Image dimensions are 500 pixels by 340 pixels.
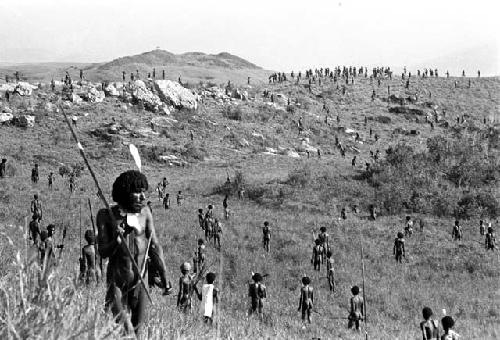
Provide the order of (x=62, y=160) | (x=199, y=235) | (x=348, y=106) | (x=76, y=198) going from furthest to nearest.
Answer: (x=348, y=106), (x=62, y=160), (x=76, y=198), (x=199, y=235)

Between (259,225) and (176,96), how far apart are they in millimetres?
38766

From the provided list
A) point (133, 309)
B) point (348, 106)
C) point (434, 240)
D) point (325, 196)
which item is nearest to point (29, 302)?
point (133, 309)

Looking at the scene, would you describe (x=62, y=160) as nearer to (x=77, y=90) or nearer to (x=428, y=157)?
(x=77, y=90)

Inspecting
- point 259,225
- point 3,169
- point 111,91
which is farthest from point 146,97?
point 259,225

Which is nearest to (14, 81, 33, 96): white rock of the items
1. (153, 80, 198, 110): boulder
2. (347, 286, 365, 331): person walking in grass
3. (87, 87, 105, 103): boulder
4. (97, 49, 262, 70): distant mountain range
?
(87, 87, 105, 103): boulder

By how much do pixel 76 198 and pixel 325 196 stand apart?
51.0ft

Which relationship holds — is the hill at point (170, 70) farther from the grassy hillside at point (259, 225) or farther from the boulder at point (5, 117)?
the boulder at point (5, 117)

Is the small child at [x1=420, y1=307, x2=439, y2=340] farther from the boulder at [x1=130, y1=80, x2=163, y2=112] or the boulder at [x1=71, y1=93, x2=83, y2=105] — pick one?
the boulder at [x1=71, y1=93, x2=83, y2=105]

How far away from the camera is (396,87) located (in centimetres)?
9138

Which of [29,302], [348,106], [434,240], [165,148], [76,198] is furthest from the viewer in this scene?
[348,106]

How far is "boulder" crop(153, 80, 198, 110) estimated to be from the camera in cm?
6350

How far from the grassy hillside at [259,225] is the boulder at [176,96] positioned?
1715 mm

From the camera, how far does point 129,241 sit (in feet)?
15.7

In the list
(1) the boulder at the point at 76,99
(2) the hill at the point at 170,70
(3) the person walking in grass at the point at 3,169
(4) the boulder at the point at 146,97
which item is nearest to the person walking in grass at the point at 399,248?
(3) the person walking in grass at the point at 3,169
